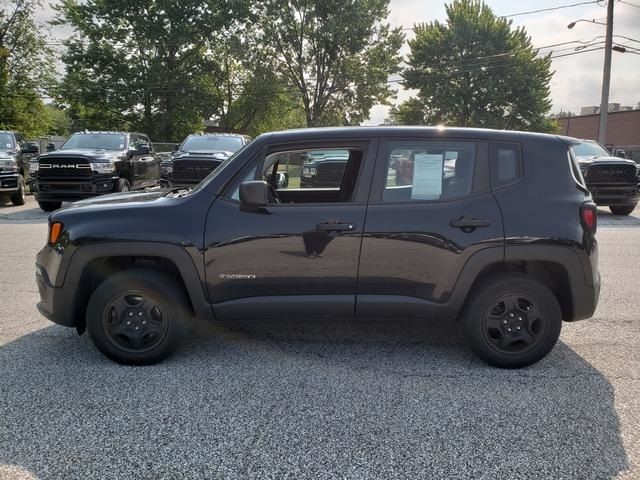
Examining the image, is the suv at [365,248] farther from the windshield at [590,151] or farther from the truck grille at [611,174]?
the windshield at [590,151]

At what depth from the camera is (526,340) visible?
360 centimetres

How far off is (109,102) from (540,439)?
40.7 meters

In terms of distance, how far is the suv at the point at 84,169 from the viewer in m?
11.6

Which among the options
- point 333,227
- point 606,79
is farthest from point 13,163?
point 606,79

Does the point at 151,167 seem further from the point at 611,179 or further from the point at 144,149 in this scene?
the point at 611,179

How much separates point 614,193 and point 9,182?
15.4 meters

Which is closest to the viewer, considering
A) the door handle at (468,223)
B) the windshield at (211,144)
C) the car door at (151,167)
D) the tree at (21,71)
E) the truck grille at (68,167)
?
the door handle at (468,223)

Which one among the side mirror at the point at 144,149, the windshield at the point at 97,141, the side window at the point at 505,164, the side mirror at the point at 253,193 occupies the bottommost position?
the side mirror at the point at 253,193

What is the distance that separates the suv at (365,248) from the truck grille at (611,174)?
9922 mm

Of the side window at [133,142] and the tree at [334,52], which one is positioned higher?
the tree at [334,52]

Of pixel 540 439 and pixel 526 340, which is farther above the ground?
pixel 526 340

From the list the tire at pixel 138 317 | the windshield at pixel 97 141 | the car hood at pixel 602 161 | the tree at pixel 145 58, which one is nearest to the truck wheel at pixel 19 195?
the windshield at pixel 97 141

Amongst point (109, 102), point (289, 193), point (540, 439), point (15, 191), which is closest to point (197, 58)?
point (109, 102)

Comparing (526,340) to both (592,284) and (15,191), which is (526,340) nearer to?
(592,284)
